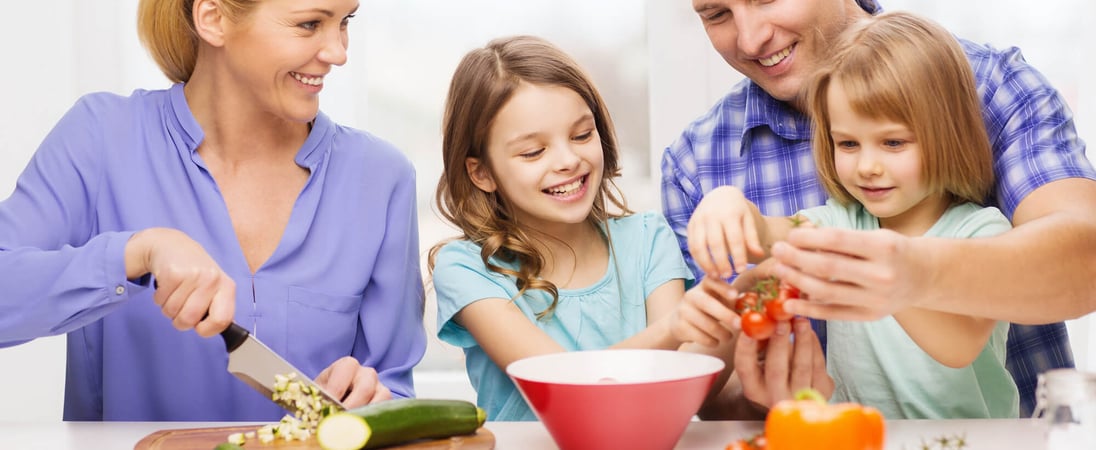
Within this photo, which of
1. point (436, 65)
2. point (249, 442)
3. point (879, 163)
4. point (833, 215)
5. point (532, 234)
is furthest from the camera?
point (436, 65)

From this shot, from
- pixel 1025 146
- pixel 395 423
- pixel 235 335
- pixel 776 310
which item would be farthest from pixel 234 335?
pixel 1025 146

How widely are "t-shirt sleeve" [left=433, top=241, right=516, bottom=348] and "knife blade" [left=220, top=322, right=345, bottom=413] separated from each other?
46cm

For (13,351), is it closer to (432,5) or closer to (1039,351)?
(432,5)

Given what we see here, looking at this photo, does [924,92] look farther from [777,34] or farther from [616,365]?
[616,365]

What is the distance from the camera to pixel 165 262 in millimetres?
1662

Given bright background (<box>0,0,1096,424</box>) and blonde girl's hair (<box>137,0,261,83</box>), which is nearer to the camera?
blonde girl's hair (<box>137,0,261,83</box>)

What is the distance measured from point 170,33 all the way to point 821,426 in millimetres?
1619

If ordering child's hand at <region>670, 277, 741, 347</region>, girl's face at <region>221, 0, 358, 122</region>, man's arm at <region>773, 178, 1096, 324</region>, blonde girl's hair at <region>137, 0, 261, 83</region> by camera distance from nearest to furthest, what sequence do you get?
man's arm at <region>773, 178, 1096, 324</region>
child's hand at <region>670, 277, 741, 347</region>
girl's face at <region>221, 0, 358, 122</region>
blonde girl's hair at <region>137, 0, 261, 83</region>

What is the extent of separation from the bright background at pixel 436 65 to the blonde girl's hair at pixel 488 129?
1.48 metres

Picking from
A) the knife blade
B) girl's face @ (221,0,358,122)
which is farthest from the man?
girl's face @ (221,0,358,122)

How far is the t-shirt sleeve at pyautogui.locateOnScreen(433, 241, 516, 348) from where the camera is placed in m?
2.10

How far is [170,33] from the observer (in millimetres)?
2199

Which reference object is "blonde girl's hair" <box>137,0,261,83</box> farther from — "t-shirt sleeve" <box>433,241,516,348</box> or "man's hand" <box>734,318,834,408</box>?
"man's hand" <box>734,318,834,408</box>

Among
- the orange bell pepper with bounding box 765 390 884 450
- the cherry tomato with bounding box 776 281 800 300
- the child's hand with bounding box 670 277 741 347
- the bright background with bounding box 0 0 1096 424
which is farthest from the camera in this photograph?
the bright background with bounding box 0 0 1096 424
